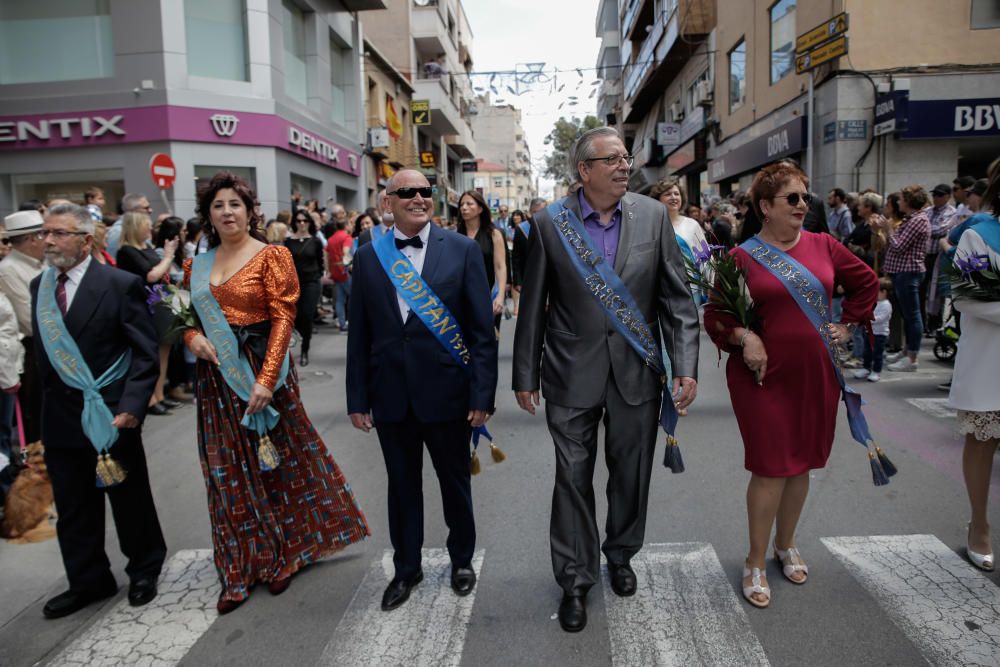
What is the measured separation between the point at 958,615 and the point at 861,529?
94 cm

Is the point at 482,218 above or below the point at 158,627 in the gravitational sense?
above

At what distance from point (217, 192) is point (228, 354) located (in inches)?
30.6

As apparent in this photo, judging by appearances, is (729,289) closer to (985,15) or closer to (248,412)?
(248,412)

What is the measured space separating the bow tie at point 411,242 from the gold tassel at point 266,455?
1.15m

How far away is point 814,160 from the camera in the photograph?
50.2 ft

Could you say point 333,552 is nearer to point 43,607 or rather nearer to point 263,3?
point 43,607

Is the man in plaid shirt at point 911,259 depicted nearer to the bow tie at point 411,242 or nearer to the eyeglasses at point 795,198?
the eyeglasses at point 795,198

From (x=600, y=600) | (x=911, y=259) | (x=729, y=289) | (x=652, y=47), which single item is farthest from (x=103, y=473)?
(x=652, y=47)

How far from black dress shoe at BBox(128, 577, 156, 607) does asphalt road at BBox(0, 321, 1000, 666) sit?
7 centimetres

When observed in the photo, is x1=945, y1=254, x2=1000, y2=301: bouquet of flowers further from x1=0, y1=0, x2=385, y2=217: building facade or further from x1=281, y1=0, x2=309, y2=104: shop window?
x1=281, y1=0, x2=309, y2=104: shop window

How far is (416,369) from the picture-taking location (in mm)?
3289

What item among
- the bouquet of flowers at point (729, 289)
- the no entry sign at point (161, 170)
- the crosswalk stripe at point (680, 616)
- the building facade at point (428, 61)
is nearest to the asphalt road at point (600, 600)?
the crosswalk stripe at point (680, 616)

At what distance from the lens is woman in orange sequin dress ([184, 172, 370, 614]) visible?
3492 mm

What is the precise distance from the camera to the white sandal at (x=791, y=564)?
3504 mm
